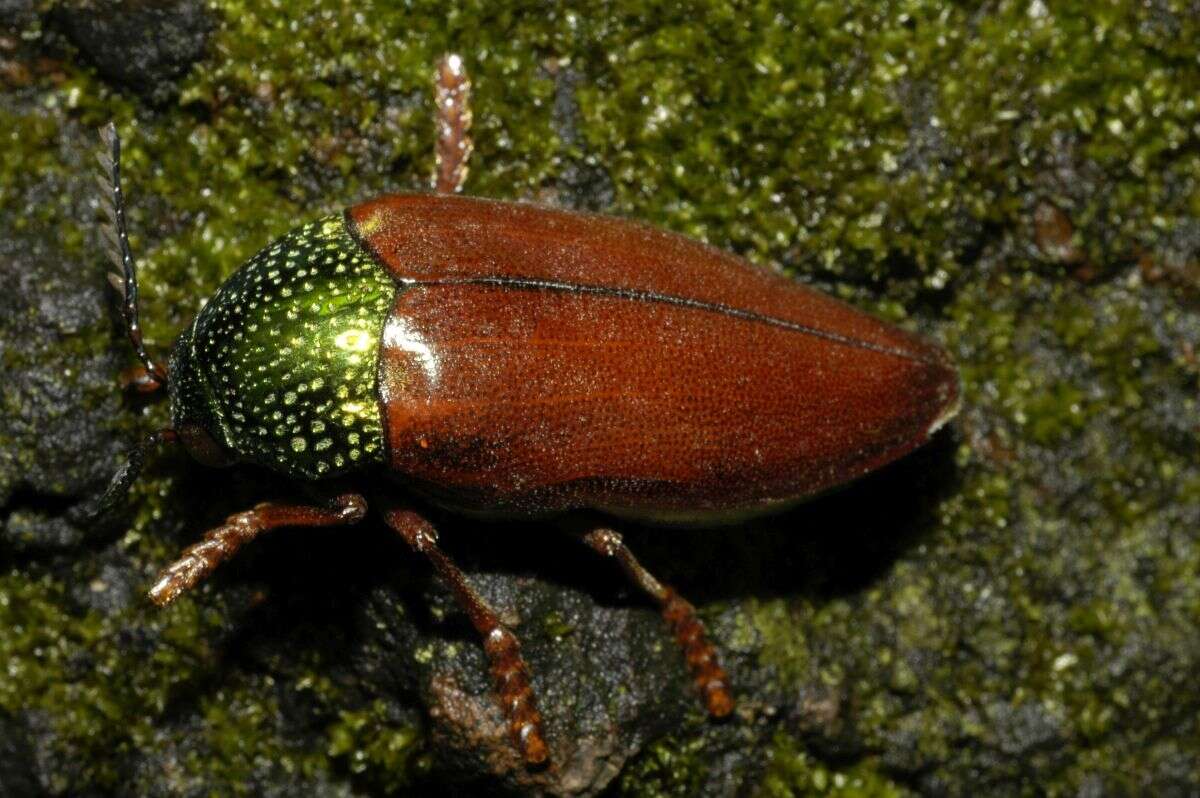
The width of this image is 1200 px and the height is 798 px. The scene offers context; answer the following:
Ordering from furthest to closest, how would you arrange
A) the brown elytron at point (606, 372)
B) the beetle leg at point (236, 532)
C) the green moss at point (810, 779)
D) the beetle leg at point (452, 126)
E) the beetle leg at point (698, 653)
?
the green moss at point (810, 779)
the beetle leg at point (452, 126)
the beetle leg at point (698, 653)
the beetle leg at point (236, 532)
the brown elytron at point (606, 372)

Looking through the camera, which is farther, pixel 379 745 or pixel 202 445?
pixel 379 745

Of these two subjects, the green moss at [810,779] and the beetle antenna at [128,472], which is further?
the green moss at [810,779]

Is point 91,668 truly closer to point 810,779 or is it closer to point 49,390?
point 49,390

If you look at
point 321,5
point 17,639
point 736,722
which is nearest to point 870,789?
point 736,722

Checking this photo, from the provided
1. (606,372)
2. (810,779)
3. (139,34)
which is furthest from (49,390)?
(810,779)

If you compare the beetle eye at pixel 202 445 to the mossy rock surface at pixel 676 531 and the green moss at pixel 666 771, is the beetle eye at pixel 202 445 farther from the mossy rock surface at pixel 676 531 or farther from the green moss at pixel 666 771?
the green moss at pixel 666 771

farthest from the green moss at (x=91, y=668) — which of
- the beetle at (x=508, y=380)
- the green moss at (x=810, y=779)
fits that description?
the green moss at (x=810, y=779)

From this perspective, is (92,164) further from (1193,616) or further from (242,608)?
(1193,616)

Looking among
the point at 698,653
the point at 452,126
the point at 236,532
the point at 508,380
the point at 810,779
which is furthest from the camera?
the point at 810,779
